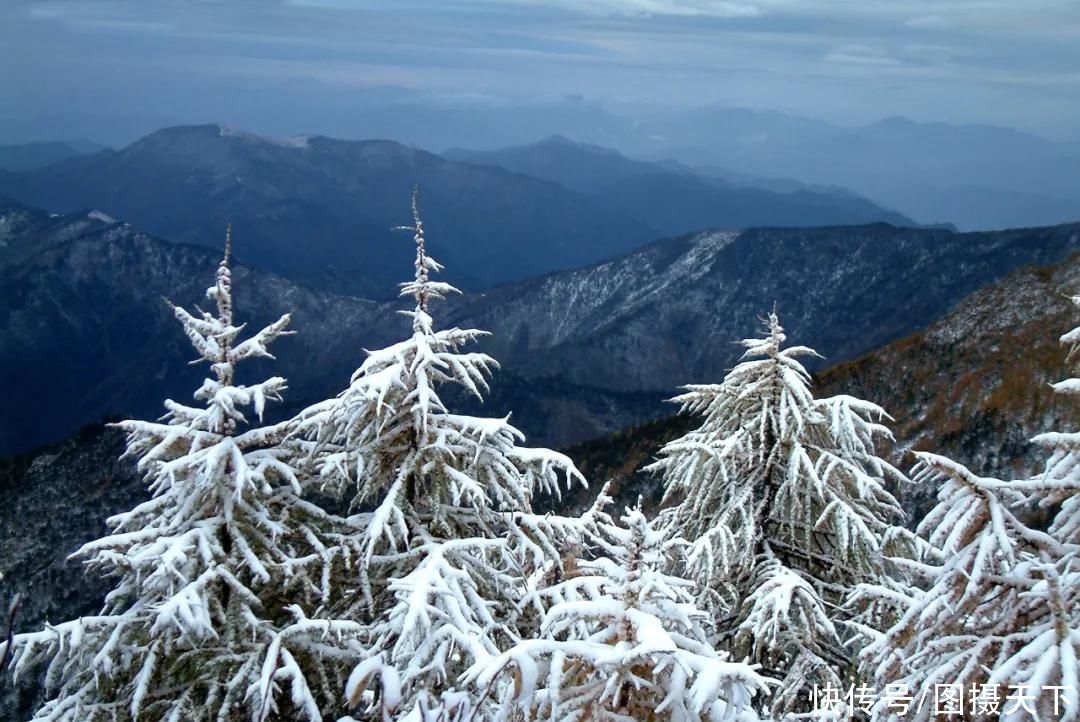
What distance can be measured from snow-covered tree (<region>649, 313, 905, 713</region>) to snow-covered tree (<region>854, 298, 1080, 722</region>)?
452 cm

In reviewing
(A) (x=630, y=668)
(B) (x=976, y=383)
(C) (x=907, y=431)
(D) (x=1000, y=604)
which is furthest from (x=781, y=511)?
(B) (x=976, y=383)

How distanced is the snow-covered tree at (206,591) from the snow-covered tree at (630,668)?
2.72m

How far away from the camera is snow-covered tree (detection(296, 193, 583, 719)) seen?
7.55 m

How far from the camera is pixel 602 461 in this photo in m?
107

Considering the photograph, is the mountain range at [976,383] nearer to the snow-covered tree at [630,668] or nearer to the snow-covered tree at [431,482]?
the snow-covered tree at [431,482]

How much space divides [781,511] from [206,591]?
23.6 ft

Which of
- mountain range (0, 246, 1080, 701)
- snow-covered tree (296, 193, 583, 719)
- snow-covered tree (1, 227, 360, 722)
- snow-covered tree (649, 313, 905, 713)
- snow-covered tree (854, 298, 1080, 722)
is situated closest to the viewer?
snow-covered tree (854, 298, 1080, 722)

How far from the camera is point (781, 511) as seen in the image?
10.9m

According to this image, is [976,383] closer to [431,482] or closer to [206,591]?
[431,482]

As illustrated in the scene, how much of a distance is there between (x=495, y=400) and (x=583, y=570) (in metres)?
188

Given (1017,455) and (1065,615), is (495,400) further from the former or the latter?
(1065,615)

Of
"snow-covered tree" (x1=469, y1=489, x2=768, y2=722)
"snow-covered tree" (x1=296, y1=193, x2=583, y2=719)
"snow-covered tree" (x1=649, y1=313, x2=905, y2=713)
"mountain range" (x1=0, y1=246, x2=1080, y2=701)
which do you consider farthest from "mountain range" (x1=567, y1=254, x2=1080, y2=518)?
"snow-covered tree" (x1=469, y1=489, x2=768, y2=722)

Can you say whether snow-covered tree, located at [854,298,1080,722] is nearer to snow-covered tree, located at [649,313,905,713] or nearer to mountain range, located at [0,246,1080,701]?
snow-covered tree, located at [649,313,905,713]

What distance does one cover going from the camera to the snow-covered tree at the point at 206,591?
662 cm
